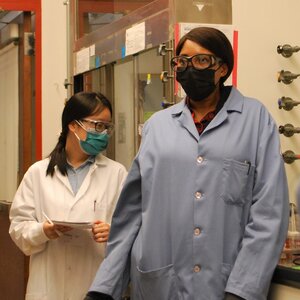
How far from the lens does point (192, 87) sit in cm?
186

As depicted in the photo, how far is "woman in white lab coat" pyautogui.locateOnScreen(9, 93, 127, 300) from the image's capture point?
2.46 m

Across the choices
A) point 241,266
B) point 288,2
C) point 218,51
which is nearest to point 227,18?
point 288,2

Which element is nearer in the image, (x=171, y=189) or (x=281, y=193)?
(x=281, y=193)

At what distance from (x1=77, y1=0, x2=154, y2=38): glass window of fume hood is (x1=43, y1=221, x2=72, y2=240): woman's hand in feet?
4.29

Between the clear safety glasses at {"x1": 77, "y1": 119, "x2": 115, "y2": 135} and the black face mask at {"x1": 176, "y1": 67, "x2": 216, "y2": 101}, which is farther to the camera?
the clear safety glasses at {"x1": 77, "y1": 119, "x2": 115, "y2": 135}

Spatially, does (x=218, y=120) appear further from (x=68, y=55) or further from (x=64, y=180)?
(x=68, y=55)

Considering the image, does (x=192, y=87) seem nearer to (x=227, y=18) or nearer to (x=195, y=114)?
(x=195, y=114)

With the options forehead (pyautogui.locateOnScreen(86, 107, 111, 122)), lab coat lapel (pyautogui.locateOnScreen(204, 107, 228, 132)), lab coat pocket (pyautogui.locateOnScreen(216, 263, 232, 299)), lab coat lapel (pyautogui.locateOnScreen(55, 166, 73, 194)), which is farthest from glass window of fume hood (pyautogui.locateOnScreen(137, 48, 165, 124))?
lab coat pocket (pyautogui.locateOnScreen(216, 263, 232, 299))

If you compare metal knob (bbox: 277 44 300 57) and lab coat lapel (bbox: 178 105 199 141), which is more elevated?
metal knob (bbox: 277 44 300 57)

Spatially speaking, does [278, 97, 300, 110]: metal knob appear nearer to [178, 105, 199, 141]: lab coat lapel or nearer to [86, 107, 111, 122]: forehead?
[86, 107, 111, 122]: forehead

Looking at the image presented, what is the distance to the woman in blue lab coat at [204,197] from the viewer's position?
1.67 metres

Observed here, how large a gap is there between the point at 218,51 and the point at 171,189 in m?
0.43


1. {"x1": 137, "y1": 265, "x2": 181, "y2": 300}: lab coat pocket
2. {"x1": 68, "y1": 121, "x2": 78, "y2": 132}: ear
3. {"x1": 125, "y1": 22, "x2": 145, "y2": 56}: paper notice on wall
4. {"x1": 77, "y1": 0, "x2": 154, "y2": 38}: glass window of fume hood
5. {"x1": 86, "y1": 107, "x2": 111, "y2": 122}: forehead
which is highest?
{"x1": 77, "y1": 0, "x2": 154, "y2": 38}: glass window of fume hood

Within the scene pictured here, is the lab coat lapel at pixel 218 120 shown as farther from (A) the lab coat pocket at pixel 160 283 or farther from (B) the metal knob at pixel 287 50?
(B) the metal knob at pixel 287 50
